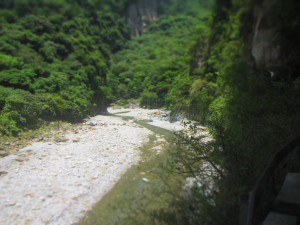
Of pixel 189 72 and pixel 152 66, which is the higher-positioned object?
pixel 152 66

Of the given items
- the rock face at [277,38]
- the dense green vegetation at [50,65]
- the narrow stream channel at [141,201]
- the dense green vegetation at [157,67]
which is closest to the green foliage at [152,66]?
the dense green vegetation at [157,67]

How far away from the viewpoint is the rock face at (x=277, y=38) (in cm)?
607

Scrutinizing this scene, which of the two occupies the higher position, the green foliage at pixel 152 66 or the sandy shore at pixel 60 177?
the green foliage at pixel 152 66

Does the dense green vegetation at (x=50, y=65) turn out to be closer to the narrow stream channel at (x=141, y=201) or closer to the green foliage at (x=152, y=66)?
the narrow stream channel at (x=141, y=201)

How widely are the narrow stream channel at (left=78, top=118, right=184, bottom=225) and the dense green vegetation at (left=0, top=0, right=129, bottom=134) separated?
5916mm

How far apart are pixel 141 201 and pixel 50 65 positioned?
2844 cm

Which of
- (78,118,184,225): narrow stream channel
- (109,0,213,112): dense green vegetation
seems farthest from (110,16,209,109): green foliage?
(78,118,184,225): narrow stream channel

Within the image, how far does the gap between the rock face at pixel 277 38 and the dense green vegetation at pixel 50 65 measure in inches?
157

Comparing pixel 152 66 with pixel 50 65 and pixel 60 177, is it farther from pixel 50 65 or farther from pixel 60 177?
pixel 60 177

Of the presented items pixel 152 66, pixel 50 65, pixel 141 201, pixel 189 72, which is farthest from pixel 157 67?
pixel 141 201

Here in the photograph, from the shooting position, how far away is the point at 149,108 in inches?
1900

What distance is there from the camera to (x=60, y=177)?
39.3 ft

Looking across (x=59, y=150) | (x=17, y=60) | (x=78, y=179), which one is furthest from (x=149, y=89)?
(x=78, y=179)

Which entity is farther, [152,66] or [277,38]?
[152,66]
